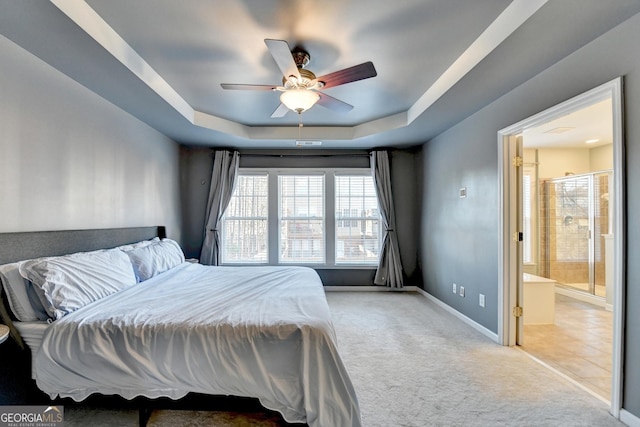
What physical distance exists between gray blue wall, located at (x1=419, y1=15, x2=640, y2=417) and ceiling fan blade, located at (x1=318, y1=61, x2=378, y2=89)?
148cm

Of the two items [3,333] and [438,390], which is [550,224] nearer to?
[438,390]

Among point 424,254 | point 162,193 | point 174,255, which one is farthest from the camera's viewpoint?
point 424,254

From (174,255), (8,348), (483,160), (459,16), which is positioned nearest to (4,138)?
(8,348)

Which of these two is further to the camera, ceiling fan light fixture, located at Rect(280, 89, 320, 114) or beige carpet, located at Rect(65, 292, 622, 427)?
ceiling fan light fixture, located at Rect(280, 89, 320, 114)

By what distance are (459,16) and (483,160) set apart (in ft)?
5.71

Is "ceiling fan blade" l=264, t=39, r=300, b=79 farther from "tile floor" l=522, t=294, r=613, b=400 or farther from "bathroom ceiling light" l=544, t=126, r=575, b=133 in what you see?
"bathroom ceiling light" l=544, t=126, r=575, b=133

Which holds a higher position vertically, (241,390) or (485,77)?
(485,77)

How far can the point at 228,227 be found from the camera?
204 inches

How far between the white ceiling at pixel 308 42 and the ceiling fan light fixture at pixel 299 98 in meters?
0.37

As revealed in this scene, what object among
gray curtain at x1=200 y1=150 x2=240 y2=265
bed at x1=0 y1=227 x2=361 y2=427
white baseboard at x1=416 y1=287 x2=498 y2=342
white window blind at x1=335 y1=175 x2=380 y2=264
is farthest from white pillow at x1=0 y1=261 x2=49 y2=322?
white window blind at x1=335 y1=175 x2=380 y2=264

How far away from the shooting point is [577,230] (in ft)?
16.5

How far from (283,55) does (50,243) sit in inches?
90.8

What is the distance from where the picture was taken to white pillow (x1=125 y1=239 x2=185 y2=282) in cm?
291

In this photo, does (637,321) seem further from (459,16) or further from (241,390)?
(241,390)
